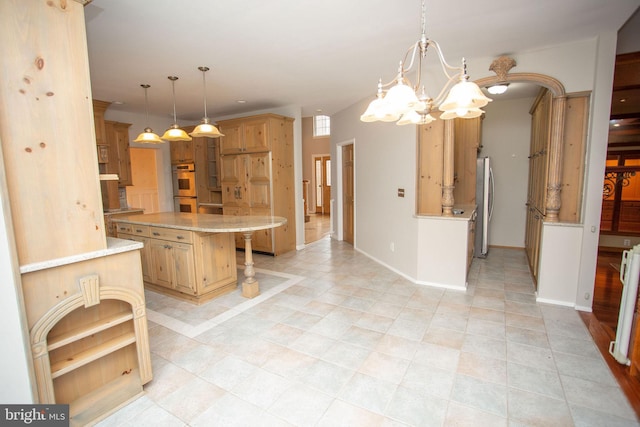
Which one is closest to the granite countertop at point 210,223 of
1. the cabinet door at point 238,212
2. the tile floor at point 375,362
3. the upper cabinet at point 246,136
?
the tile floor at point 375,362

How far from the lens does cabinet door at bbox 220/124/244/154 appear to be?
5.49 metres

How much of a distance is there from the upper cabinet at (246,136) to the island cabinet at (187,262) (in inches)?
84.0

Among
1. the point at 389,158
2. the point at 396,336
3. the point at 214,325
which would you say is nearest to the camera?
the point at 396,336

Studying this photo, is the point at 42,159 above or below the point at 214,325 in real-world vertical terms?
above

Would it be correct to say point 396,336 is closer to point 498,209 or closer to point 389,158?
point 389,158

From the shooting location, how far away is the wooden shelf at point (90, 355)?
171 cm

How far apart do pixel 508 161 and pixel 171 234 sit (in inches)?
225

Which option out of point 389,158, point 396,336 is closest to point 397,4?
point 389,158

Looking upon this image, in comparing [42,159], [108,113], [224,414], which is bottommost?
[224,414]

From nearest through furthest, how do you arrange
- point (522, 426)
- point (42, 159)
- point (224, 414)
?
point (42, 159) < point (522, 426) < point (224, 414)

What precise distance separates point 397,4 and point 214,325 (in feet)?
10.2

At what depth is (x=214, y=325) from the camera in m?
2.95

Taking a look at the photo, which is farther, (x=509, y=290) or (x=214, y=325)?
(x=509, y=290)

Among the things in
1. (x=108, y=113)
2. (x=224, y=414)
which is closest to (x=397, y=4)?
(x=224, y=414)
